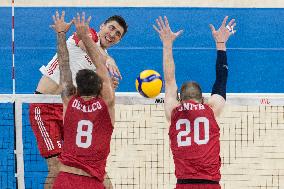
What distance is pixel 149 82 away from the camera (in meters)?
7.85

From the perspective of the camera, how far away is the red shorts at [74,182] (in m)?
7.14

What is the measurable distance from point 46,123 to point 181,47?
26.3ft

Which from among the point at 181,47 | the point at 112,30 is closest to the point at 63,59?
the point at 112,30

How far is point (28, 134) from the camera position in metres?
12.1

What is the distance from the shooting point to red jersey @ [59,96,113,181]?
7.12 metres

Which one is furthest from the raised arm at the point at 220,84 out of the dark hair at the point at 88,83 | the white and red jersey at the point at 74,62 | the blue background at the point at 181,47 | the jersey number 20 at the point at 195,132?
the blue background at the point at 181,47

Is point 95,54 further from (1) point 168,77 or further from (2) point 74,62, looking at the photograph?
(2) point 74,62

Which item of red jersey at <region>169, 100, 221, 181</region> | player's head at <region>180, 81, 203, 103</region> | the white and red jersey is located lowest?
red jersey at <region>169, 100, 221, 181</region>

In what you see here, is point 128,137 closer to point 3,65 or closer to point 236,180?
point 236,180

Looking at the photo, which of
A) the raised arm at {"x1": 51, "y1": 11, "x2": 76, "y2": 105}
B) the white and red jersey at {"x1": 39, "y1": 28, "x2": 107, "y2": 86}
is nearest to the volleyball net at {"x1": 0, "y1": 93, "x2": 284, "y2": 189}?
the white and red jersey at {"x1": 39, "y1": 28, "x2": 107, "y2": 86}

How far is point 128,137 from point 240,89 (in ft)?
14.2

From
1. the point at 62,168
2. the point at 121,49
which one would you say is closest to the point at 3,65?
the point at 121,49

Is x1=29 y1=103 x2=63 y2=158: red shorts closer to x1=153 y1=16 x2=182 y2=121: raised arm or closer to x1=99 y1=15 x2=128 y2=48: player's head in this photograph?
x1=99 y1=15 x2=128 y2=48: player's head

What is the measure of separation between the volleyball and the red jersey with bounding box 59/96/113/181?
2.66 feet
